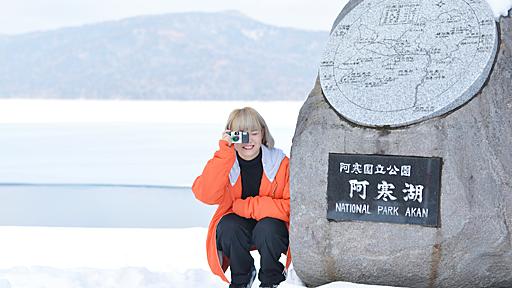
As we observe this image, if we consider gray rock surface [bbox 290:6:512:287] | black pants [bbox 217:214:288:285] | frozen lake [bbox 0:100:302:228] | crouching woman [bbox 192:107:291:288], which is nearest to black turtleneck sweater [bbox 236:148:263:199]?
crouching woman [bbox 192:107:291:288]

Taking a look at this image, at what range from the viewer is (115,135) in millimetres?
12562

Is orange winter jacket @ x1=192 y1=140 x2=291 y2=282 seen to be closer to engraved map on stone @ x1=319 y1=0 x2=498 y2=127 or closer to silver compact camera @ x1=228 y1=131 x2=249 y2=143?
silver compact camera @ x1=228 y1=131 x2=249 y2=143

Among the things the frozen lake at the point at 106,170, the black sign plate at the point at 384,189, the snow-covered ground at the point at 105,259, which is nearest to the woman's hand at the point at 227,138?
the black sign plate at the point at 384,189

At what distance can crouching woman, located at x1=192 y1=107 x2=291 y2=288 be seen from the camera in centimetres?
296

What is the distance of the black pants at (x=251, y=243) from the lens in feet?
9.68

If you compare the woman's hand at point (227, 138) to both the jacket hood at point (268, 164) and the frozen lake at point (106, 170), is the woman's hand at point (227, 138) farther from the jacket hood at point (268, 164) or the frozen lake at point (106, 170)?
the frozen lake at point (106, 170)

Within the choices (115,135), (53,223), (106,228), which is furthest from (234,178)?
(115,135)

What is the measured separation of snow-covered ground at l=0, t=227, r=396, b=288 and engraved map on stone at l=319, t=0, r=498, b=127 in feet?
2.15

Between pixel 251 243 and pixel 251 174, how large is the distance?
270 mm

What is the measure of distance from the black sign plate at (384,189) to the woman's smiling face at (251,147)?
0.34 meters

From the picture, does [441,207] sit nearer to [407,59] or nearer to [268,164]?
[407,59]

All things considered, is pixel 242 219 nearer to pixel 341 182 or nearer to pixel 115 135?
pixel 341 182

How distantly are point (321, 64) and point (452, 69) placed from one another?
503 millimetres

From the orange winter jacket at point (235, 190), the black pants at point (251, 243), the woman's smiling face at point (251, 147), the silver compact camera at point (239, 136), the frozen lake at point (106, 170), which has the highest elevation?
the silver compact camera at point (239, 136)
